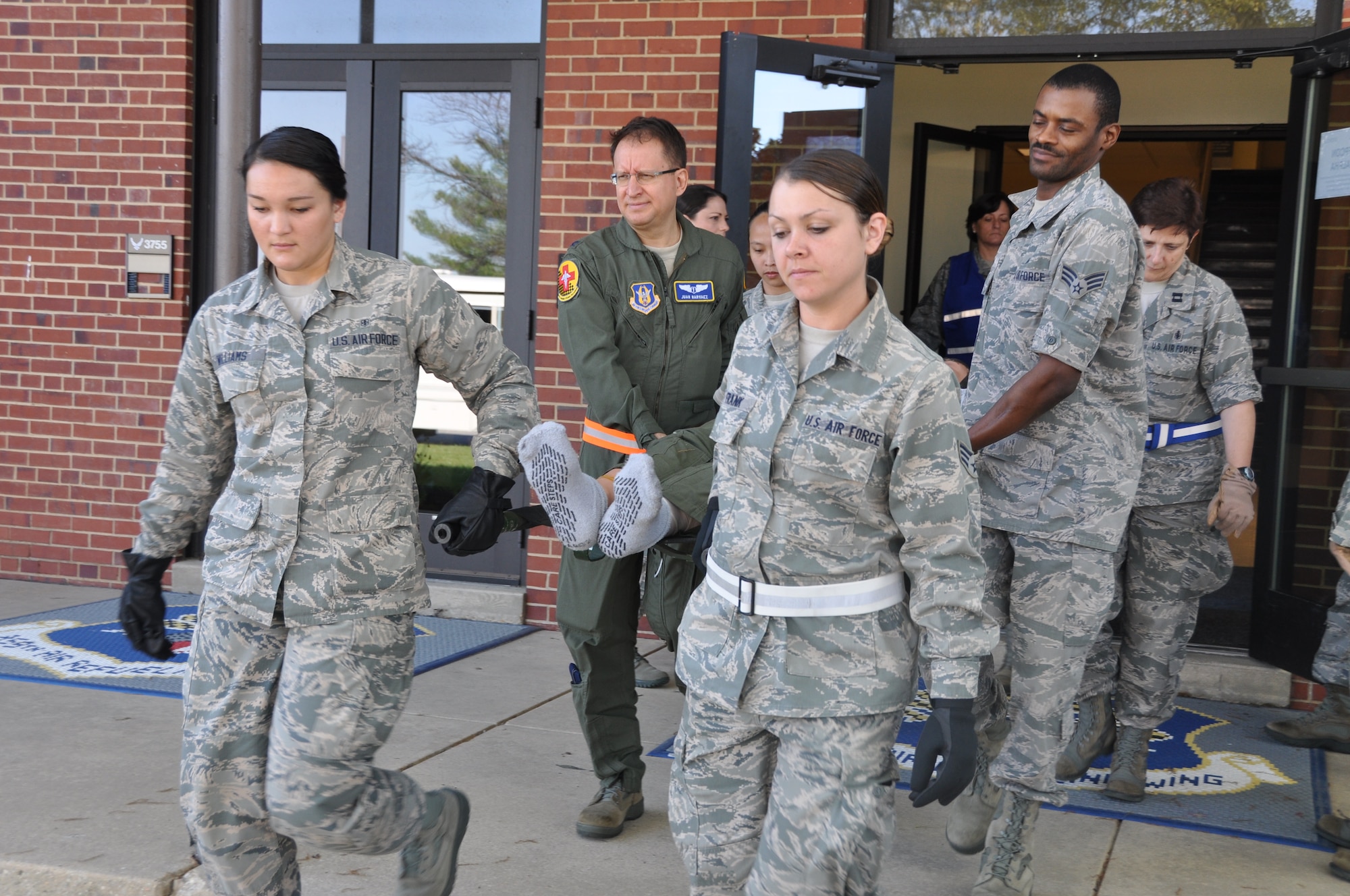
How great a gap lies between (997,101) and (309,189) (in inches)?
281

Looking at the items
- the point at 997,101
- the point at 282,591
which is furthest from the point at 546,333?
the point at 997,101

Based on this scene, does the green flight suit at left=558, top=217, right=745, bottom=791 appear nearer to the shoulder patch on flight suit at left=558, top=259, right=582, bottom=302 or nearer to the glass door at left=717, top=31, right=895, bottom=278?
the shoulder patch on flight suit at left=558, top=259, right=582, bottom=302

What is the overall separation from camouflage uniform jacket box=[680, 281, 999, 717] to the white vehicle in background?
4.30m

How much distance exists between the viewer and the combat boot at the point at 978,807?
343cm

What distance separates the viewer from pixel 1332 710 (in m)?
4.68

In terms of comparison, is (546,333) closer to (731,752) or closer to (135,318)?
(135,318)

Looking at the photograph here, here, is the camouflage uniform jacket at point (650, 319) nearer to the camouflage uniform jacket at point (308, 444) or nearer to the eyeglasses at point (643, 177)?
the eyeglasses at point (643, 177)

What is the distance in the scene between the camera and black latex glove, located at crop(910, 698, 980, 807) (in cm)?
206

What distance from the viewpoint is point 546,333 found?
5957 millimetres

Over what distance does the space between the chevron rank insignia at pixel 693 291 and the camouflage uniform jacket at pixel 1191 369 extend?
5.40 ft

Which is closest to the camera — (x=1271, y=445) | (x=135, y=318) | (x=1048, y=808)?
(x=1048, y=808)

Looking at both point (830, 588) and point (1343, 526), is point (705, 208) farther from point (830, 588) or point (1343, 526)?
point (830, 588)

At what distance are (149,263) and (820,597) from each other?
17.1 feet

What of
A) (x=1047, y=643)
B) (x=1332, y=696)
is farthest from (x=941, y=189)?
(x=1047, y=643)
